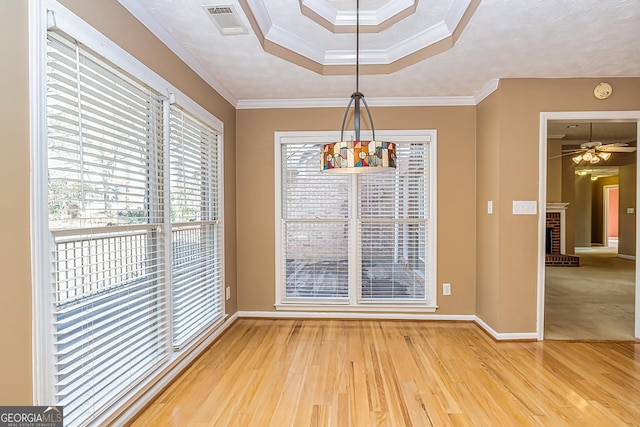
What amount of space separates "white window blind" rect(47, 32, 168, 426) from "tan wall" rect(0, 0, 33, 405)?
Answer: 11 cm

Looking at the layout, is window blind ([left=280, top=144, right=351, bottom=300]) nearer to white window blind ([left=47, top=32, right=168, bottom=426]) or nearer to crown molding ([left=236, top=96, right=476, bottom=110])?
crown molding ([left=236, top=96, right=476, bottom=110])

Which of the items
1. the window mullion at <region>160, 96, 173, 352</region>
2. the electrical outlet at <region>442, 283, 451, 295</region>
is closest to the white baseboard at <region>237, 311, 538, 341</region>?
the electrical outlet at <region>442, 283, 451, 295</region>

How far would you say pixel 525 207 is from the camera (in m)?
3.11

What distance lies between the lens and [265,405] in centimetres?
212

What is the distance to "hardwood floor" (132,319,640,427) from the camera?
1.99 meters

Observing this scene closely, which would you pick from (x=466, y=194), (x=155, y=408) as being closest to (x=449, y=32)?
(x=466, y=194)

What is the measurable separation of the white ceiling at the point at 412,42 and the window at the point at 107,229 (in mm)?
458

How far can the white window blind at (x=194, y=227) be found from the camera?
2.50 metres

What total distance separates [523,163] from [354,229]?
1775 millimetres

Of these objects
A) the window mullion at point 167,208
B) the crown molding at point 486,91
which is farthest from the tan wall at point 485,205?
the window mullion at point 167,208

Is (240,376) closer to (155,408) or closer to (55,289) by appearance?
(155,408)

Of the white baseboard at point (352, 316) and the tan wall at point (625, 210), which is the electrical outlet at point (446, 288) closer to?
the white baseboard at point (352, 316)

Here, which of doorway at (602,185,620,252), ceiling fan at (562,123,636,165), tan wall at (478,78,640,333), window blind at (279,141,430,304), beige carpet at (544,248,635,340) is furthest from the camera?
doorway at (602,185,620,252)

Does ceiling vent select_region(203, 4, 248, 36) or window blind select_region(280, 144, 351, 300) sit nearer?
ceiling vent select_region(203, 4, 248, 36)
